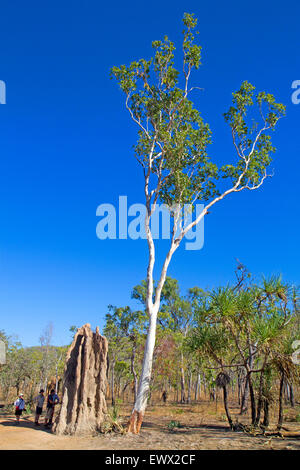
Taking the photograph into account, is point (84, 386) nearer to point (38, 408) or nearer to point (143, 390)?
point (143, 390)

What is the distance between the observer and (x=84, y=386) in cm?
1317

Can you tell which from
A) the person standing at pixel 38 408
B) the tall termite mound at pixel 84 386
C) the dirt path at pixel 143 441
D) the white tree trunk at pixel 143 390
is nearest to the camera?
the dirt path at pixel 143 441

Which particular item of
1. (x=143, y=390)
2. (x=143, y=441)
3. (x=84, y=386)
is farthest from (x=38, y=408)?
(x=143, y=441)

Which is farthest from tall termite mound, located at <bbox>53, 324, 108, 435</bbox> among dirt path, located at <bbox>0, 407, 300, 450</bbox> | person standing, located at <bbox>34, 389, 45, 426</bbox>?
person standing, located at <bbox>34, 389, 45, 426</bbox>

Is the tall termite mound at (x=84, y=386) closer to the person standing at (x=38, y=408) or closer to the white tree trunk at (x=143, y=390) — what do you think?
the white tree trunk at (x=143, y=390)

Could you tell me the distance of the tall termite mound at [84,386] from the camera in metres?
12.8

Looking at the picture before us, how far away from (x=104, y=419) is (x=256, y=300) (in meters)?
7.72

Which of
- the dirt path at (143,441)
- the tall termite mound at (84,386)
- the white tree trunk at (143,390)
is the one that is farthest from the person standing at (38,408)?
the white tree trunk at (143,390)

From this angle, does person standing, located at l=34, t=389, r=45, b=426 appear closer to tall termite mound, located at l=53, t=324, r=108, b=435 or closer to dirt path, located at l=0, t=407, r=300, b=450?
dirt path, located at l=0, t=407, r=300, b=450

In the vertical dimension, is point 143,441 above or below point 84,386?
below

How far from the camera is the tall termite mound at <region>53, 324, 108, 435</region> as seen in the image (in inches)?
502
